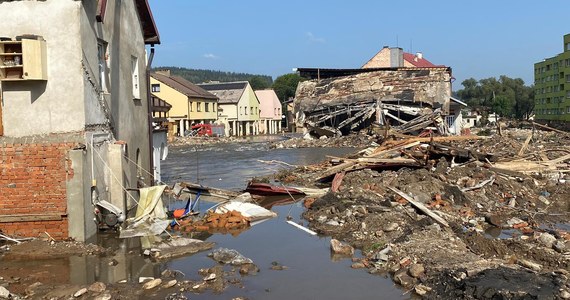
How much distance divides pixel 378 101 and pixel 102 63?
1405 inches

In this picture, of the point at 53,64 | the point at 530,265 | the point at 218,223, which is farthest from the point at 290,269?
the point at 53,64

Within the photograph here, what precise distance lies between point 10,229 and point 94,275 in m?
2.60

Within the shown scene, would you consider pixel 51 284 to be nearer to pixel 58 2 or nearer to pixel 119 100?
pixel 58 2

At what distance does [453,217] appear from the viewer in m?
11.6

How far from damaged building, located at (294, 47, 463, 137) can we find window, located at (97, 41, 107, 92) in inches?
1205

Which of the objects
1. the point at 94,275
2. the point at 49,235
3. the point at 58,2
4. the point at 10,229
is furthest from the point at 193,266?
the point at 58,2

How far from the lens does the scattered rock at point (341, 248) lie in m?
9.20

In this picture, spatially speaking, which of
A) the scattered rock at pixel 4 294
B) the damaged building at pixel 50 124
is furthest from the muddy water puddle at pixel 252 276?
the damaged building at pixel 50 124

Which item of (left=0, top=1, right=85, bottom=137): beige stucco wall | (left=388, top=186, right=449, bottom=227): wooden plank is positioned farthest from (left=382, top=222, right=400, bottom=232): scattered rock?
(left=0, top=1, right=85, bottom=137): beige stucco wall

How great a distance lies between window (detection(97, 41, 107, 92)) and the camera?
36.4 ft

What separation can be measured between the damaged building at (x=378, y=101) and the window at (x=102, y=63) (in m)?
30.6

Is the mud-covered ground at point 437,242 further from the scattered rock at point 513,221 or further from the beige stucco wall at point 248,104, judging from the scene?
the beige stucco wall at point 248,104

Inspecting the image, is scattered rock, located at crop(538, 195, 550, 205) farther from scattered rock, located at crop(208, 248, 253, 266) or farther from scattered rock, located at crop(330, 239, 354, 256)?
scattered rock, located at crop(208, 248, 253, 266)

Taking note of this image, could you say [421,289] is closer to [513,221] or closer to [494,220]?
[494,220]
